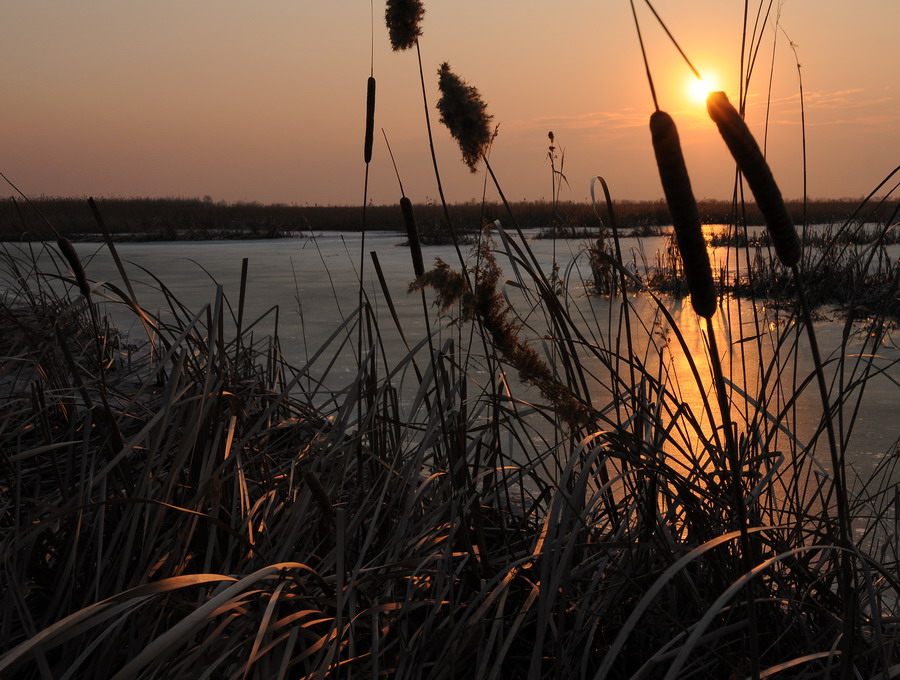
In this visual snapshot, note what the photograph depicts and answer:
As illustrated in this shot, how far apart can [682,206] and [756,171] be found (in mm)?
61

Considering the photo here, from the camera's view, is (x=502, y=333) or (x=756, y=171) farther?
(x=502, y=333)

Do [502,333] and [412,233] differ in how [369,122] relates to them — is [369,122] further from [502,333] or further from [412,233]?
[502,333]

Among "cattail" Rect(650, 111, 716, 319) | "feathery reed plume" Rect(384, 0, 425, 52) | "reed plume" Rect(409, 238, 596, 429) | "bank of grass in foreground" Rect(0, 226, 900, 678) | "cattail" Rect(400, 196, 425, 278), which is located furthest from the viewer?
"cattail" Rect(400, 196, 425, 278)

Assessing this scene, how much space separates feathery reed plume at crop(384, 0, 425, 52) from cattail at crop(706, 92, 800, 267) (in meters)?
0.63

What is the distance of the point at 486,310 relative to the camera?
804 millimetres

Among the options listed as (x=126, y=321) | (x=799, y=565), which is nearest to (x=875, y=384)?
(x=799, y=565)

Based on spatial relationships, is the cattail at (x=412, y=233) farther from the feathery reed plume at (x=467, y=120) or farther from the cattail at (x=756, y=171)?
the cattail at (x=756, y=171)

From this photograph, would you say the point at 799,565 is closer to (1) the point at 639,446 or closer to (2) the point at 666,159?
(1) the point at 639,446

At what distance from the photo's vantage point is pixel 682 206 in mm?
500

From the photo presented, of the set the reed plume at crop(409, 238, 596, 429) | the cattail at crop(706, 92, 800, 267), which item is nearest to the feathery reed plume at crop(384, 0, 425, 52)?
the reed plume at crop(409, 238, 596, 429)

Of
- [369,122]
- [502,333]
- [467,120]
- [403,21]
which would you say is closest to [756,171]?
[502,333]

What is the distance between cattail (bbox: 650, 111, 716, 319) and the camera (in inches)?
19.5

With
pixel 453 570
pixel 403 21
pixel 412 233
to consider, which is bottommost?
pixel 453 570

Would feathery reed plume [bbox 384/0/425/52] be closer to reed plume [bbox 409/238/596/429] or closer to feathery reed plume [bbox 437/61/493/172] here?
feathery reed plume [bbox 437/61/493/172]
